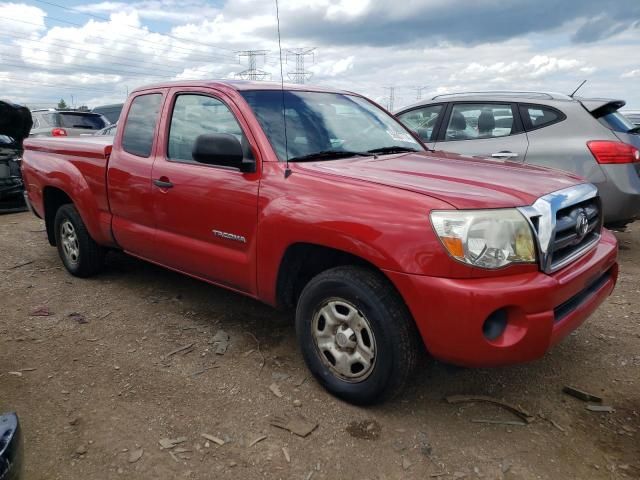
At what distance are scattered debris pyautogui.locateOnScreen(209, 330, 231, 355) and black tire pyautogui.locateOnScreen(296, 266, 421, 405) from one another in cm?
84

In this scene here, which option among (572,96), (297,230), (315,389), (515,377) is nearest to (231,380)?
(315,389)

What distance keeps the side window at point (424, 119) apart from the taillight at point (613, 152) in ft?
5.62

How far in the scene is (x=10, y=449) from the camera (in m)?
1.25

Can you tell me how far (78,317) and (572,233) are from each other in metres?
3.46

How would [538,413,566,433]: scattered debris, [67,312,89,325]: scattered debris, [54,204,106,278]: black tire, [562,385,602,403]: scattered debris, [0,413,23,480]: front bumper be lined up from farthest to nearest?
[54,204,106,278]: black tire
[67,312,89,325]: scattered debris
[562,385,602,403]: scattered debris
[538,413,566,433]: scattered debris
[0,413,23,480]: front bumper

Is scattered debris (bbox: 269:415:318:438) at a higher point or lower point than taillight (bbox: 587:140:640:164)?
lower

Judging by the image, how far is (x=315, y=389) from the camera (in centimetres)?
295

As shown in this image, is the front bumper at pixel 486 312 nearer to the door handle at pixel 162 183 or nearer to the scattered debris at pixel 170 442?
the scattered debris at pixel 170 442

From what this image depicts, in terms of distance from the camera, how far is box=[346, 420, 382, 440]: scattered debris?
8.32 ft

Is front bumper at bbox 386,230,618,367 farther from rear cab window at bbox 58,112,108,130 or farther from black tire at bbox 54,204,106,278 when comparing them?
rear cab window at bbox 58,112,108,130

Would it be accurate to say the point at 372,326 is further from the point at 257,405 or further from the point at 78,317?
the point at 78,317

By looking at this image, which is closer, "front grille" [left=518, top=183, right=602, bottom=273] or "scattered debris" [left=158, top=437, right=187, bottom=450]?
"front grille" [left=518, top=183, right=602, bottom=273]

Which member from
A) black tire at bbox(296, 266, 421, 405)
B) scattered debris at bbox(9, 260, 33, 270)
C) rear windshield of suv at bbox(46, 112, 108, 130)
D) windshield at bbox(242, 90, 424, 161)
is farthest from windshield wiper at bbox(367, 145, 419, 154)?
rear windshield of suv at bbox(46, 112, 108, 130)

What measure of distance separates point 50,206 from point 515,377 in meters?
4.41
